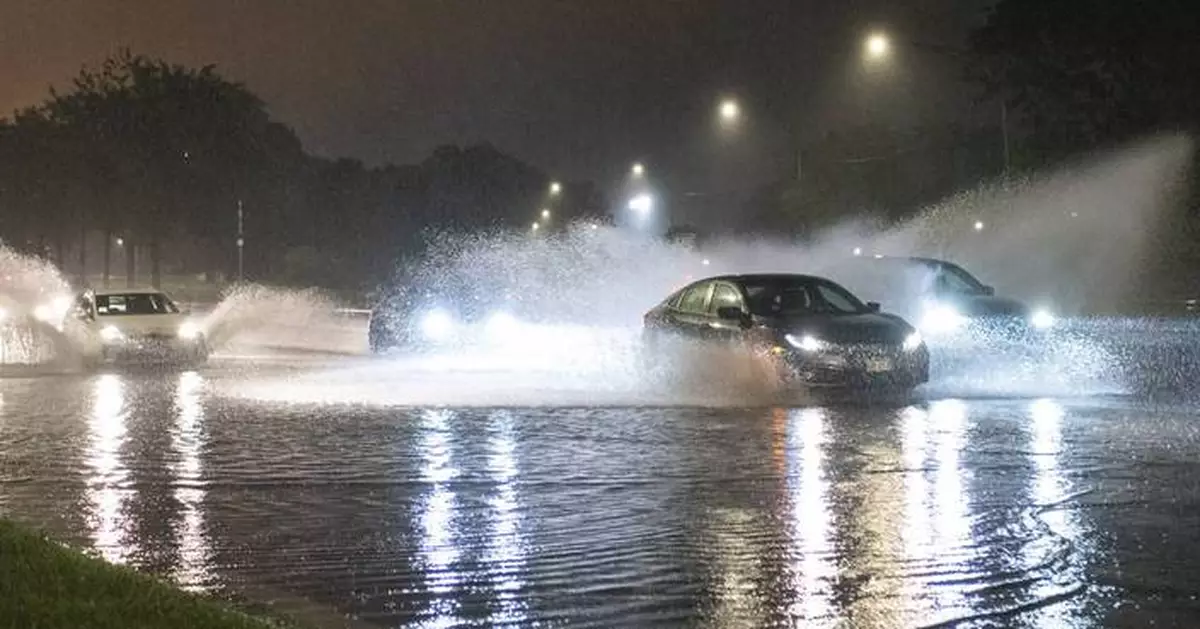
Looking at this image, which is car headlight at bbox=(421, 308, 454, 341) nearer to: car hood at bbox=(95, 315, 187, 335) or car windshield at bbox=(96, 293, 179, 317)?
car windshield at bbox=(96, 293, 179, 317)

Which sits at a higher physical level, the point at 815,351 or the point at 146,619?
the point at 815,351

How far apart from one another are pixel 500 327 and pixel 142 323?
6.76 metres

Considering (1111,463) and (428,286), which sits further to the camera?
(428,286)

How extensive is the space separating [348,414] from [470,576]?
860cm

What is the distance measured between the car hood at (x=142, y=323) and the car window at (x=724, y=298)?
36.6 ft

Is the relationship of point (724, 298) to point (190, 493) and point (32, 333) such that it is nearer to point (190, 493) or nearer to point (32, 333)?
point (190, 493)

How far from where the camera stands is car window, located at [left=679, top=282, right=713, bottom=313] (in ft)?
61.8

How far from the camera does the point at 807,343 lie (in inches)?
664

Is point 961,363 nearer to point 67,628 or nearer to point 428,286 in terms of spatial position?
point 428,286

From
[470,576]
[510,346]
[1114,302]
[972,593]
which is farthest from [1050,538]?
[1114,302]

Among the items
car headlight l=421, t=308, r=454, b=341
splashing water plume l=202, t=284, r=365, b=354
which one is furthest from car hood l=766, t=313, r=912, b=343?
splashing water plume l=202, t=284, r=365, b=354

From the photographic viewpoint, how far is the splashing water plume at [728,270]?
18.8m

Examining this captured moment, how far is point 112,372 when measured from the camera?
79.6 ft

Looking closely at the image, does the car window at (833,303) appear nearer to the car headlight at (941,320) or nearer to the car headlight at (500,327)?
the car headlight at (941,320)
